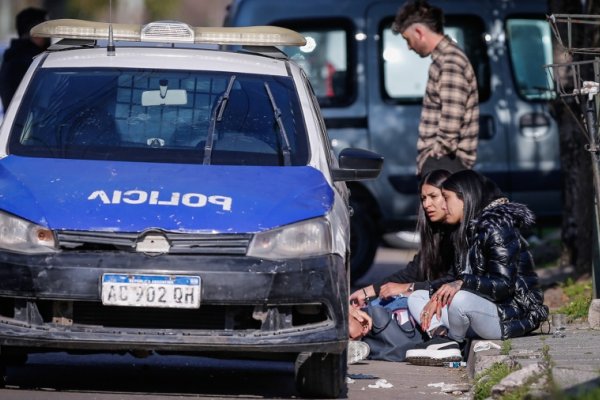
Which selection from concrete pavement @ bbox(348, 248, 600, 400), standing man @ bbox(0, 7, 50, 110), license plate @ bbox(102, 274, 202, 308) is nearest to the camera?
license plate @ bbox(102, 274, 202, 308)

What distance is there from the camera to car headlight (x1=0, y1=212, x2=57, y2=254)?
20.3 ft

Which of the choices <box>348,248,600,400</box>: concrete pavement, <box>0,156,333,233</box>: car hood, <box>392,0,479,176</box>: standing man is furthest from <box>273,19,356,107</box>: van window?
<box>0,156,333,233</box>: car hood

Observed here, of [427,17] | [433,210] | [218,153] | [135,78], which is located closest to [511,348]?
[433,210]

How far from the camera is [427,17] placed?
9.77 m

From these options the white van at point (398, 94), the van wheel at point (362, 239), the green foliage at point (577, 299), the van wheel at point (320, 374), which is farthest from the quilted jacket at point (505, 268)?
the white van at point (398, 94)

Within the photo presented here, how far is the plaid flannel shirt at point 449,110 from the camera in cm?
957

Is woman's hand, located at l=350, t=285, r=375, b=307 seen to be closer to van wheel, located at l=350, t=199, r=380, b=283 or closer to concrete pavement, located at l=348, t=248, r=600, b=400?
concrete pavement, located at l=348, t=248, r=600, b=400

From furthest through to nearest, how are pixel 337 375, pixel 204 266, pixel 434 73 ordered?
pixel 434 73, pixel 337 375, pixel 204 266

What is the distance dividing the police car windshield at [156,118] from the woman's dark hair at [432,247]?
1.25m

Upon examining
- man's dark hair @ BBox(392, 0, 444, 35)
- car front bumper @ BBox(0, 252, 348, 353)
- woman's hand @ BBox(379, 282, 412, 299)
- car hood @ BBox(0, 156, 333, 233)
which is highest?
man's dark hair @ BBox(392, 0, 444, 35)

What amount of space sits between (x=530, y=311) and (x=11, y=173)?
2.84 m

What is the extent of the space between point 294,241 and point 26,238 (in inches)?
44.1

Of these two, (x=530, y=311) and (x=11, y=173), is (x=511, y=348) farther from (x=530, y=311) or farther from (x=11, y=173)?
(x=11, y=173)

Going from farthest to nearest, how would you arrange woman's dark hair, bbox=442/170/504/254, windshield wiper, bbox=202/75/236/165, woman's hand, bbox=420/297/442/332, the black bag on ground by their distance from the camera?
the black bag on ground, woman's dark hair, bbox=442/170/504/254, woman's hand, bbox=420/297/442/332, windshield wiper, bbox=202/75/236/165
